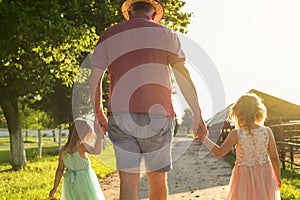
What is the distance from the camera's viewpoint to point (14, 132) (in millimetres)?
17656

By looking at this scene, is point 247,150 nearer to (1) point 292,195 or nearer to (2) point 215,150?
(2) point 215,150

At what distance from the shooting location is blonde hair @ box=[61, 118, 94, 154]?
19.3ft

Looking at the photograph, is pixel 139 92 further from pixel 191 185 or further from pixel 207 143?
pixel 191 185

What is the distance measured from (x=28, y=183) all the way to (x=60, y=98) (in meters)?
17.3

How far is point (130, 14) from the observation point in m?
3.96

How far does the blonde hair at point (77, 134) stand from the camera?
587 cm

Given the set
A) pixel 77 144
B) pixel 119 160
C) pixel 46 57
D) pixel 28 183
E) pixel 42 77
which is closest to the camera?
pixel 119 160

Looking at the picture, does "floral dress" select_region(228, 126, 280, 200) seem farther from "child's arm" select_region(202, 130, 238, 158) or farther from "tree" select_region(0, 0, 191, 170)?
"tree" select_region(0, 0, 191, 170)

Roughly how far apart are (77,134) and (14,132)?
1258cm

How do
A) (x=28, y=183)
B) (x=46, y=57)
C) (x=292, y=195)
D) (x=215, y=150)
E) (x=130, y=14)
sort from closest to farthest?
(x=130, y=14) → (x=215, y=150) → (x=292, y=195) → (x=28, y=183) → (x=46, y=57)

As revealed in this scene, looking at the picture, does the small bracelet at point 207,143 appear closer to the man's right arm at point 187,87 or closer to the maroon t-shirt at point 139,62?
the man's right arm at point 187,87

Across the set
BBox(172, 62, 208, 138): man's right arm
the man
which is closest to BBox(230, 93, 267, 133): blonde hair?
BBox(172, 62, 208, 138): man's right arm

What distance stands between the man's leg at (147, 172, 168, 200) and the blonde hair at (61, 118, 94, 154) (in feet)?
7.60

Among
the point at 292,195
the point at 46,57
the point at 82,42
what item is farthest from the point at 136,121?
the point at 46,57
